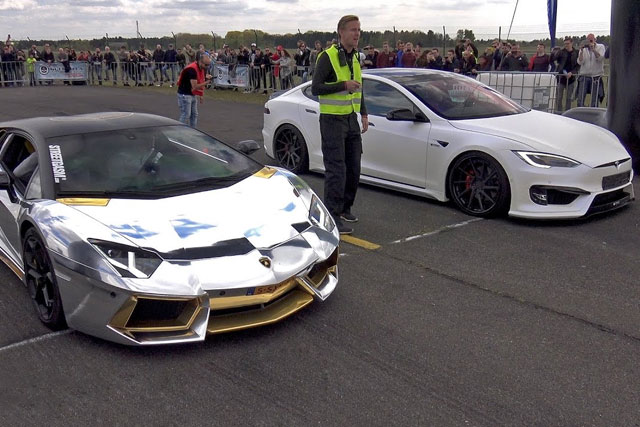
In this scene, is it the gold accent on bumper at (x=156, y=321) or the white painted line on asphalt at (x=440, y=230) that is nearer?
the gold accent on bumper at (x=156, y=321)

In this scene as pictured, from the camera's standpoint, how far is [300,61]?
20781mm

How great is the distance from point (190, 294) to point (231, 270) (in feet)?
0.85

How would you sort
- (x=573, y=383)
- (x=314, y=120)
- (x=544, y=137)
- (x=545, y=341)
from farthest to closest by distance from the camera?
(x=314, y=120), (x=544, y=137), (x=545, y=341), (x=573, y=383)

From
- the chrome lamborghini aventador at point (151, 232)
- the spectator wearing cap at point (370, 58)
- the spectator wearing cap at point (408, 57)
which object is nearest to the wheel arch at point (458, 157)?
the chrome lamborghini aventador at point (151, 232)

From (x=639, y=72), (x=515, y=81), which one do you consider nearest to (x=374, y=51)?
(x=515, y=81)

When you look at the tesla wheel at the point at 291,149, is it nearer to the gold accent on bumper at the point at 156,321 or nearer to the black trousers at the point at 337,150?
the black trousers at the point at 337,150

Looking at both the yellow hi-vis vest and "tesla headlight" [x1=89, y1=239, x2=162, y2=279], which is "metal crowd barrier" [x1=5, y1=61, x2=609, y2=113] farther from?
"tesla headlight" [x1=89, y1=239, x2=162, y2=279]

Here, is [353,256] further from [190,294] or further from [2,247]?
[2,247]

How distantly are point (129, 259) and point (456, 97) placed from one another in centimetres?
466

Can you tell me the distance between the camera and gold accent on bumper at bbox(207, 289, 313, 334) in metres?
3.57

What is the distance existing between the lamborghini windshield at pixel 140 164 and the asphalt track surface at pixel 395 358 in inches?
37.4

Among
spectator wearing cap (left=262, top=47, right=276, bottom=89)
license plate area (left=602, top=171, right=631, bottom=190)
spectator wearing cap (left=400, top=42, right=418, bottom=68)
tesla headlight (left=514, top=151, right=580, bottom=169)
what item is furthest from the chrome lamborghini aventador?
spectator wearing cap (left=262, top=47, right=276, bottom=89)

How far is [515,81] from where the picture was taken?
38.9 ft

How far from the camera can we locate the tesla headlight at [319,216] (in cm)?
427
